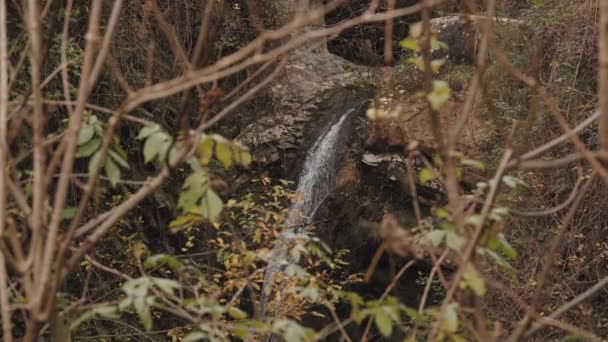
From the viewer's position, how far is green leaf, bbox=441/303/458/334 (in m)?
1.32

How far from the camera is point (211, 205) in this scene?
149 centimetres

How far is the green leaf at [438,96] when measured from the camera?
49.8 inches

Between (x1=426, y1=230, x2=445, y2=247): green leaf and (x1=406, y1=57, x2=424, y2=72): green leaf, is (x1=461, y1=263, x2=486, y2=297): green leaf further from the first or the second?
(x1=406, y1=57, x2=424, y2=72): green leaf

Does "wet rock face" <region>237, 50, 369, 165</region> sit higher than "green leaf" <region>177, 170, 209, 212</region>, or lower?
lower

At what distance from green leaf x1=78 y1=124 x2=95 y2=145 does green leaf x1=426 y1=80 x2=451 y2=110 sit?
70cm

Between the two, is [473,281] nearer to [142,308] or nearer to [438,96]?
[438,96]

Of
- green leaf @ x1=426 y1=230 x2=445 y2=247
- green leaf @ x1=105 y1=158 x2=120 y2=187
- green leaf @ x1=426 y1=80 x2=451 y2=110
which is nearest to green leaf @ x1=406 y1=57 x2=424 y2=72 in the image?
green leaf @ x1=426 y1=80 x2=451 y2=110

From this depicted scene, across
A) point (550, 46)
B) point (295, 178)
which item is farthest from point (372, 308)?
point (295, 178)

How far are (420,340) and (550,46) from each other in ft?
7.63

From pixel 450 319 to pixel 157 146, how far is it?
Result: 634 millimetres

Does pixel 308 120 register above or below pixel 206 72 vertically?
below

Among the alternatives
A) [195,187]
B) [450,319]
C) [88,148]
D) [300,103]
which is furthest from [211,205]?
[300,103]

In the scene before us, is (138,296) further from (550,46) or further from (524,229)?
(550,46)

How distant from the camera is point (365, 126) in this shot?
7102 mm
